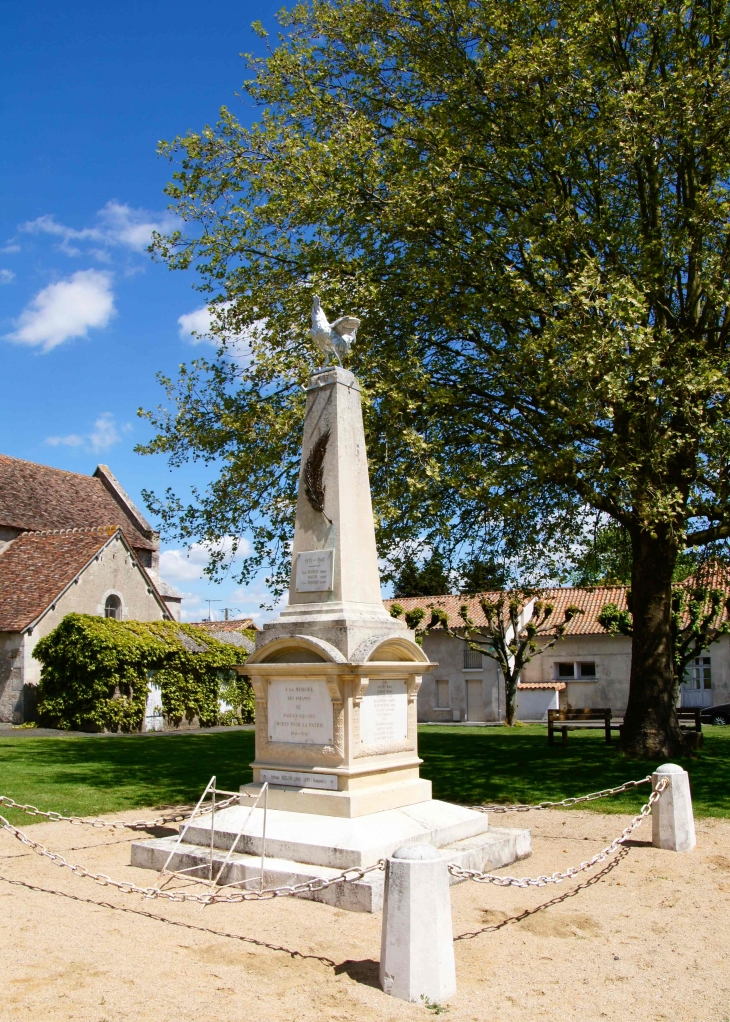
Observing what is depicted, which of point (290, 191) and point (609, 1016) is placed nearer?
point (609, 1016)

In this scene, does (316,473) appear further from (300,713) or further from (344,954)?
(344,954)

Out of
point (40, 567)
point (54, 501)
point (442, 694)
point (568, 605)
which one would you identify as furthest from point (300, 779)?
point (568, 605)

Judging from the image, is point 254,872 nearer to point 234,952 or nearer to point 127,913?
point 127,913

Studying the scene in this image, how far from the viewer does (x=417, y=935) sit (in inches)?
189

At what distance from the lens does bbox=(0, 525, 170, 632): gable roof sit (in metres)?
25.3

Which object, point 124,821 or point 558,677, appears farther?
point 558,677

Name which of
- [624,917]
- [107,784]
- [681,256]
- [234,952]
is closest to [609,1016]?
[624,917]

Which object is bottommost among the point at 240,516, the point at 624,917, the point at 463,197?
the point at 624,917

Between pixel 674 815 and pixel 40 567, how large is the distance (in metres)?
23.4

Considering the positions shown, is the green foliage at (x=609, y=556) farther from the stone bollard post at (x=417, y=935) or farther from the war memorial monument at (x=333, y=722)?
the stone bollard post at (x=417, y=935)

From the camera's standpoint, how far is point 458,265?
42.2 ft

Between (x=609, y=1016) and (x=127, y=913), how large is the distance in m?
3.58

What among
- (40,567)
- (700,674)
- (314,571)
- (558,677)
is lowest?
(558,677)

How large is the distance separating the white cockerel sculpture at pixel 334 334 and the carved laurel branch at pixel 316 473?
1033 millimetres
